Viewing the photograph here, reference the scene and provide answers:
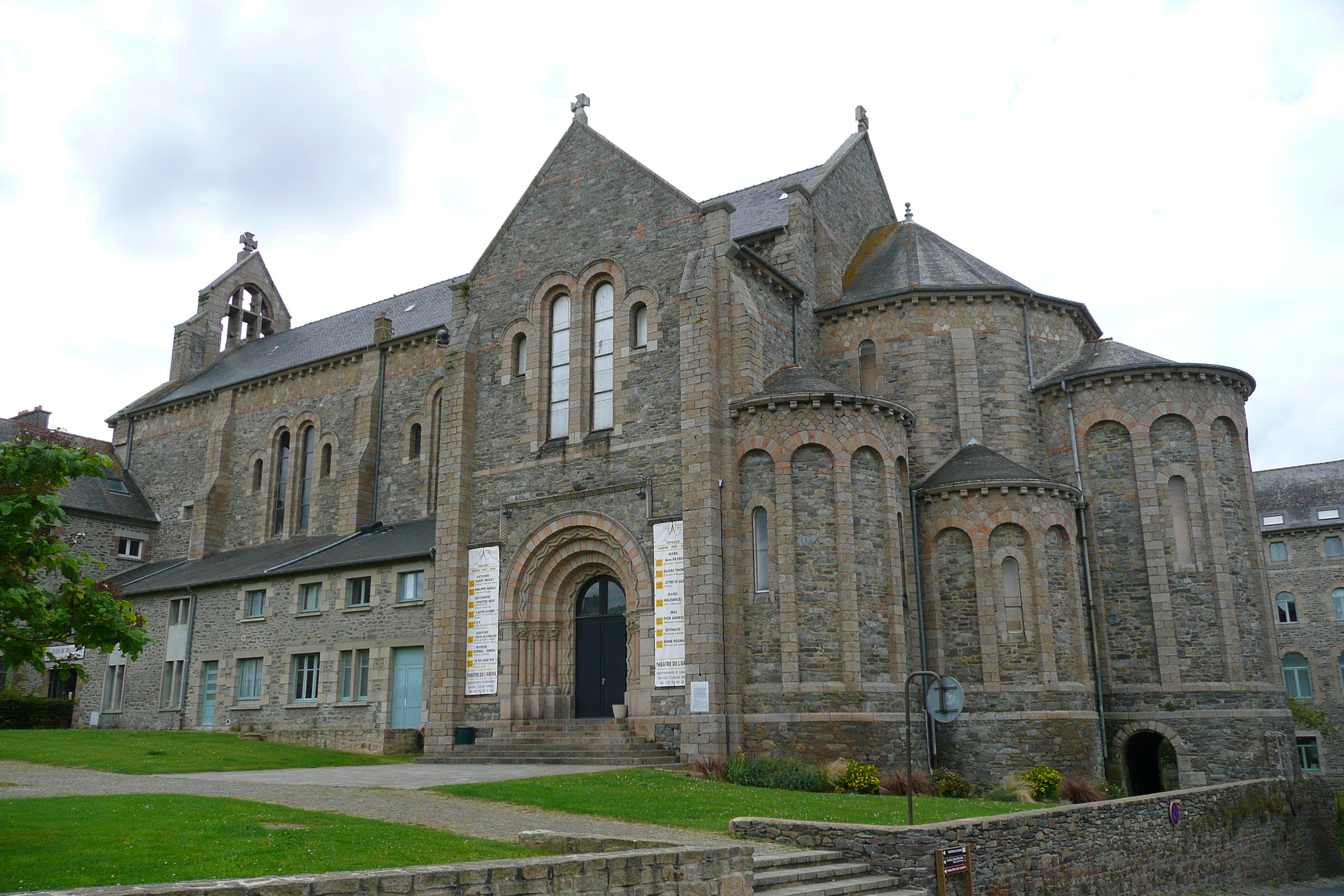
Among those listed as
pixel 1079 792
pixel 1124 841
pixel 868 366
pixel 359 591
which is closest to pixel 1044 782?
pixel 1079 792

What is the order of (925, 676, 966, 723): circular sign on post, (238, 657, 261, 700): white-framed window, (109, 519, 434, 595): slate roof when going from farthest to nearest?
(238, 657, 261, 700): white-framed window → (109, 519, 434, 595): slate roof → (925, 676, 966, 723): circular sign on post

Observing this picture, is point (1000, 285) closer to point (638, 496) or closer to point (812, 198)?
point (812, 198)

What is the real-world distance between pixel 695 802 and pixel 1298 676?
44142 millimetres

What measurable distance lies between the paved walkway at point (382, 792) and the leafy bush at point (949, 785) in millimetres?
7044

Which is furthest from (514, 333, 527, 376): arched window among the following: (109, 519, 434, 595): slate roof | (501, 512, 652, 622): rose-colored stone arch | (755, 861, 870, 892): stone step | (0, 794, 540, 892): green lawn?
(755, 861, 870, 892): stone step

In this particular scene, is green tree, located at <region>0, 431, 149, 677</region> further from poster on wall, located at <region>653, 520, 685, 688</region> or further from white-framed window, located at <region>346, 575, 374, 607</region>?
white-framed window, located at <region>346, 575, 374, 607</region>

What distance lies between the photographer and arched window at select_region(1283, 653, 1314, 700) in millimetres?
49625

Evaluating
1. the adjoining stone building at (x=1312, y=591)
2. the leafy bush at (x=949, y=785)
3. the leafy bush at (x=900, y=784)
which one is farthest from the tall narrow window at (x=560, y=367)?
the adjoining stone building at (x=1312, y=591)

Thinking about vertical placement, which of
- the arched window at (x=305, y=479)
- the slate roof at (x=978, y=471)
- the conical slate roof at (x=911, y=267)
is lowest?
the slate roof at (x=978, y=471)

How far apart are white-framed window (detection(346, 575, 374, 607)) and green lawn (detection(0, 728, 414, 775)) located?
4.43 meters

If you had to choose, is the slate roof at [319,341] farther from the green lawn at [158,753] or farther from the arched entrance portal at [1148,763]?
the arched entrance portal at [1148,763]

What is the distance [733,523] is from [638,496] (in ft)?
8.11

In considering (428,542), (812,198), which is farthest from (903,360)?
(428,542)

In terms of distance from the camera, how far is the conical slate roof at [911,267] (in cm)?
2869
